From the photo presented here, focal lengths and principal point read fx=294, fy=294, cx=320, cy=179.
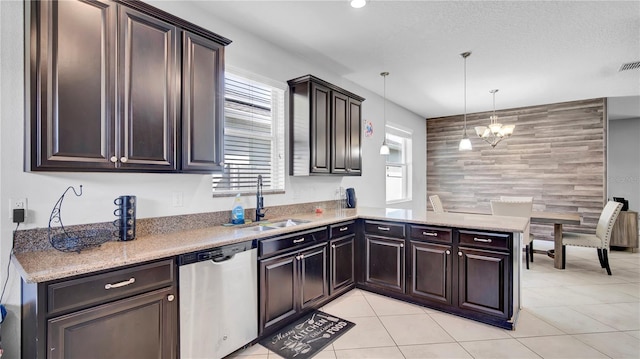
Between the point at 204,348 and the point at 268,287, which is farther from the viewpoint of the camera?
the point at 268,287

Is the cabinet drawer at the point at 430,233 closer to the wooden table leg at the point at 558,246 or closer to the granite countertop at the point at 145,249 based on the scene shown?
the granite countertop at the point at 145,249

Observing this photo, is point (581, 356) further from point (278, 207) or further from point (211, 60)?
point (211, 60)

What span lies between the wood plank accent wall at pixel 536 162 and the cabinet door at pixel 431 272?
4.32 metres

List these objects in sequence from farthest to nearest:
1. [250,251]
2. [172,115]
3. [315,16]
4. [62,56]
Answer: [315,16], [250,251], [172,115], [62,56]

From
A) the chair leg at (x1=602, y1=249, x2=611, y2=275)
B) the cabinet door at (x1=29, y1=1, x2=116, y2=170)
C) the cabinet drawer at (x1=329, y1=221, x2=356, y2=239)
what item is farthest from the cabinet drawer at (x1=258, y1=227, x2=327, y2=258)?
the chair leg at (x1=602, y1=249, x2=611, y2=275)

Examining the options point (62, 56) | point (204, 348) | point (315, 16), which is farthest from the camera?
point (315, 16)

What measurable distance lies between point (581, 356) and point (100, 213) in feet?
11.7

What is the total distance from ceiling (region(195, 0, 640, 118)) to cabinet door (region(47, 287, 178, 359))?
91.7 inches

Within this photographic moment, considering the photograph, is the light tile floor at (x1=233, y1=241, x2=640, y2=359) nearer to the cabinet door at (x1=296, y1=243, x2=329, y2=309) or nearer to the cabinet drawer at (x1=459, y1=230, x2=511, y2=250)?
the cabinet door at (x1=296, y1=243, x2=329, y2=309)

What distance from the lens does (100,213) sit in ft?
6.46

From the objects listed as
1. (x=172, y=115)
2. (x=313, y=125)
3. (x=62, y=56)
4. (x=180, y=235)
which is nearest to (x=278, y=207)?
(x=313, y=125)

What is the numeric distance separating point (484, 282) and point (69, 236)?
316cm

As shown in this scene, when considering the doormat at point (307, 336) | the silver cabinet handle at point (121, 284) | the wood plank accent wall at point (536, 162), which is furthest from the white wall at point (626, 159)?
the silver cabinet handle at point (121, 284)

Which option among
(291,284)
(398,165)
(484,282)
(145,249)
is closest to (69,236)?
(145,249)
